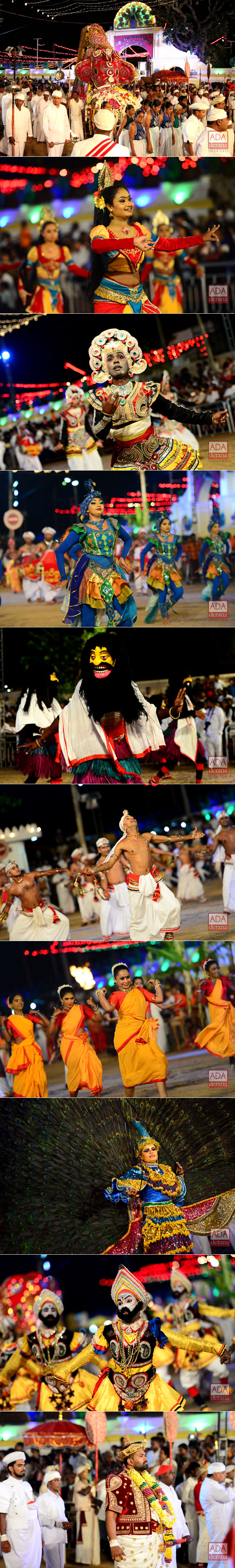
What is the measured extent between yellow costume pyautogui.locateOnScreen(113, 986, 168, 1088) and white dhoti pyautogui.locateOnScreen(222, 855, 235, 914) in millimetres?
885

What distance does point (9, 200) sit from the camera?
35.7 ft

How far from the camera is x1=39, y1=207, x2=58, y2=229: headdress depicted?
35.8 feet

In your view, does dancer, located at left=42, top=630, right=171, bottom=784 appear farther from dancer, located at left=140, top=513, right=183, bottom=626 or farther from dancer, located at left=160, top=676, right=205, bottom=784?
dancer, located at left=140, top=513, right=183, bottom=626

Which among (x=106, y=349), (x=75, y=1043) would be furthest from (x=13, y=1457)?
(x=106, y=349)

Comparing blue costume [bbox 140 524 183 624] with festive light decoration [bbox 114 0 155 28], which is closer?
blue costume [bbox 140 524 183 624]

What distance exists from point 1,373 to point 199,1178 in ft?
18.6

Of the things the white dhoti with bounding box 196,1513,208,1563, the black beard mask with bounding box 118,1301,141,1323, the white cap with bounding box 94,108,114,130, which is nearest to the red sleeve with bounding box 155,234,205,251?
the white cap with bounding box 94,108,114,130

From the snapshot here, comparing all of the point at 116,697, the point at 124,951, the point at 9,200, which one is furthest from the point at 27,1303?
the point at 9,200

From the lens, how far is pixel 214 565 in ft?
35.3

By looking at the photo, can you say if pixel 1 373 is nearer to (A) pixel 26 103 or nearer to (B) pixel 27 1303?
(A) pixel 26 103

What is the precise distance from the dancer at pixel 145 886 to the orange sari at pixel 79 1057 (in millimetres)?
683

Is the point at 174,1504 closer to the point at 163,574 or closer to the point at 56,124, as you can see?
the point at 163,574

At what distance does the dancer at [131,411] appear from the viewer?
424 inches

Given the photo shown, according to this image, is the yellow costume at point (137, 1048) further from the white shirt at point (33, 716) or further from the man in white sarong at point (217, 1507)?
the man in white sarong at point (217, 1507)
